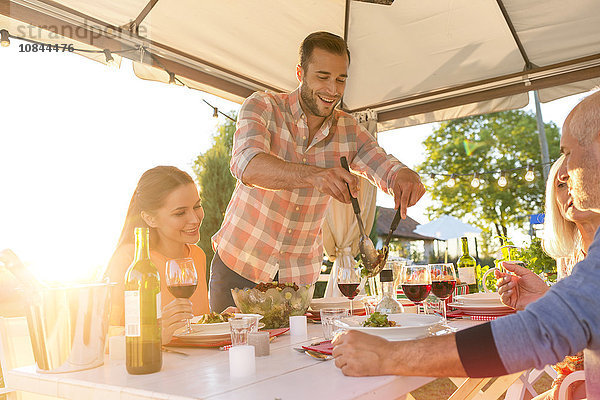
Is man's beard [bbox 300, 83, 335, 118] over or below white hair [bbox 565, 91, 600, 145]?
over

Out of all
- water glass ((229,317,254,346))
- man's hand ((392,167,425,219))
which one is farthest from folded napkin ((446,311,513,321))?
water glass ((229,317,254,346))

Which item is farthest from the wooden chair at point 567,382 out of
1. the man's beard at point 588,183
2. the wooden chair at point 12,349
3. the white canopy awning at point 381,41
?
the white canopy awning at point 381,41

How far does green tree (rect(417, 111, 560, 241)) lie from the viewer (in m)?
20.1

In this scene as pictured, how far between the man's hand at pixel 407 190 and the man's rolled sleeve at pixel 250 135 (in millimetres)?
589

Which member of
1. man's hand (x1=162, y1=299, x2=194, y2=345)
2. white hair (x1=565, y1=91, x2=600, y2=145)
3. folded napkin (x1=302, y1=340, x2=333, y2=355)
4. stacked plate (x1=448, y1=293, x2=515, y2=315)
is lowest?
folded napkin (x1=302, y1=340, x2=333, y2=355)

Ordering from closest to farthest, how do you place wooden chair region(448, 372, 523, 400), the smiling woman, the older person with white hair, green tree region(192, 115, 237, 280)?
the older person with white hair < wooden chair region(448, 372, 523, 400) < the smiling woman < green tree region(192, 115, 237, 280)

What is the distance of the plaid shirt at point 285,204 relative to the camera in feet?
7.95

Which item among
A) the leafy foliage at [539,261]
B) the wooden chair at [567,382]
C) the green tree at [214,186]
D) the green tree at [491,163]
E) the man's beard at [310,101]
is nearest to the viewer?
the wooden chair at [567,382]

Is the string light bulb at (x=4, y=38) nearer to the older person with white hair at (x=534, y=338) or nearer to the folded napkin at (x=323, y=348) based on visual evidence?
the folded napkin at (x=323, y=348)

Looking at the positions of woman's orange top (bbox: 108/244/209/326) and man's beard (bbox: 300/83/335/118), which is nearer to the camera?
woman's orange top (bbox: 108/244/209/326)

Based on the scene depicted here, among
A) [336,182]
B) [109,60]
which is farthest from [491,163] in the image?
[336,182]

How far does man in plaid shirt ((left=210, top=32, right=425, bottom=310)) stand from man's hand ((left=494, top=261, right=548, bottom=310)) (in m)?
0.58

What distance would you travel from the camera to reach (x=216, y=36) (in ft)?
11.3

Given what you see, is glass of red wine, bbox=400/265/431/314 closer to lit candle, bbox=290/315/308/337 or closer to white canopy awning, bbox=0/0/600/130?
lit candle, bbox=290/315/308/337
